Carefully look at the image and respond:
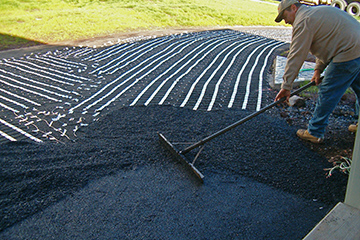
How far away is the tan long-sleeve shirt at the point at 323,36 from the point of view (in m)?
2.76

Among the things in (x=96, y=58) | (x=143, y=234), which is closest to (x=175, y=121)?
(x=143, y=234)

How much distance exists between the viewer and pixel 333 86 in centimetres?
305

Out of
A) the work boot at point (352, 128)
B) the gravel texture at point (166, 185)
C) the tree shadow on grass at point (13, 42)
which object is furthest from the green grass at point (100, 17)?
the work boot at point (352, 128)

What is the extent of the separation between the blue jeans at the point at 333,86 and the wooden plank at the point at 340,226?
154 centimetres

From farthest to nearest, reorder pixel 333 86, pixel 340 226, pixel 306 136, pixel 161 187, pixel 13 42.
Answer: pixel 13 42 < pixel 306 136 < pixel 333 86 < pixel 161 187 < pixel 340 226

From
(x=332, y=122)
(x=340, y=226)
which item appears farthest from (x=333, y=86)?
(x=340, y=226)

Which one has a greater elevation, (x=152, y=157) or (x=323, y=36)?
(x=323, y=36)

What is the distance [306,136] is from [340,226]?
5.74 ft

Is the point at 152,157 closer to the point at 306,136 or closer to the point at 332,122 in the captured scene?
the point at 306,136

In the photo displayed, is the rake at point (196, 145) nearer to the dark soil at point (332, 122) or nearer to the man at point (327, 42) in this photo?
the man at point (327, 42)

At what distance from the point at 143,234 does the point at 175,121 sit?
1.90 m

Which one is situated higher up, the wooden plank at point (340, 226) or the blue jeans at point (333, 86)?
the blue jeans at point (333, 86)

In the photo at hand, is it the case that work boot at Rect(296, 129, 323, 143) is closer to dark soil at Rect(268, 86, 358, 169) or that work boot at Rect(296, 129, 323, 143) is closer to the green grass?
dark soil at Rect(268, 86, 358, 169)

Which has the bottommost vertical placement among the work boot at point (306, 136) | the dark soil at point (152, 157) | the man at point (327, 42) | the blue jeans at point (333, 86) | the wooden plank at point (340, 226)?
the dark soil at point (152, 157)
